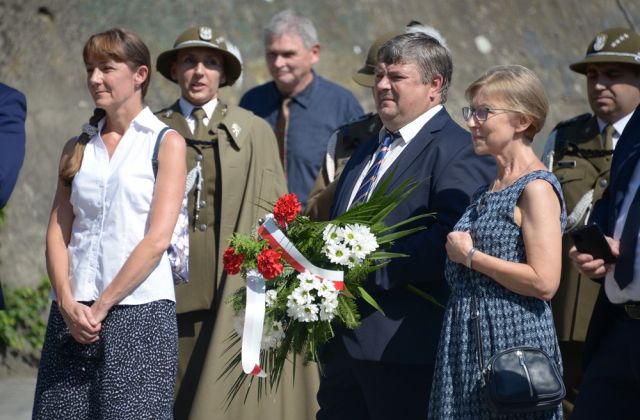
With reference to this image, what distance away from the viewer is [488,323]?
3.74 meters

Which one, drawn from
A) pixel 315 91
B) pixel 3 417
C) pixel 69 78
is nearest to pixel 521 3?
pixel 315 91

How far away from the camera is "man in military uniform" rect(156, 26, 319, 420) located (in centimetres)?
563

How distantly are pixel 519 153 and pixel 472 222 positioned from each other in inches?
11.1

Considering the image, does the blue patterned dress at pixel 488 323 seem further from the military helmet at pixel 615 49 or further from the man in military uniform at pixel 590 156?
the military helmet at pixel 615 49

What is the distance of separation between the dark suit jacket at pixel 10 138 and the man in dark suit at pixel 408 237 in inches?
49.0

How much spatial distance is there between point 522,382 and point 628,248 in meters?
0.58

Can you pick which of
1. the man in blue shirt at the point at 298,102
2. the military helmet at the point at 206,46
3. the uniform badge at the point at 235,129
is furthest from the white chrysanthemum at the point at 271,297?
the man in blue shirt at the point at 298,102

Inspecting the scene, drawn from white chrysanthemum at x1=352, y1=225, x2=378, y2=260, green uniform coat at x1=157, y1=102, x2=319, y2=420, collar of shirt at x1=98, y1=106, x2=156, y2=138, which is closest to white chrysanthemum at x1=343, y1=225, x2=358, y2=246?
white chrysanthemum at x1=352, y1=225, x2=378, y2=260

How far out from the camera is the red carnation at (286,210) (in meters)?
4.09

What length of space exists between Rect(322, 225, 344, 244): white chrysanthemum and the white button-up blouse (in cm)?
74

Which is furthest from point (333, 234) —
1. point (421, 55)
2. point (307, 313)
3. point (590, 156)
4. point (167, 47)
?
point (167, 47)

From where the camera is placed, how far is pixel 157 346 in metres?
4.31

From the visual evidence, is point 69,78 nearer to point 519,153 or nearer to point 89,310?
point 89,310

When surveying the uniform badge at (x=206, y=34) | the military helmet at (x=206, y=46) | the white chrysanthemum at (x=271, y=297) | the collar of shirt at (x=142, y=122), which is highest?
the uniform badge at (x=206, y=34)
